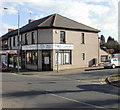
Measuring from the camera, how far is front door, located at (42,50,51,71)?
26797 mm

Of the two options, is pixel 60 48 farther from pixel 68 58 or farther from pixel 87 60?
pixel 87 60

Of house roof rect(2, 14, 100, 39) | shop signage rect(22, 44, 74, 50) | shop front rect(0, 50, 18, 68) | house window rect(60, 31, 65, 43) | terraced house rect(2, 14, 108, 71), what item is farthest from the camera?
shop front rect(0, 50, 18, 68)

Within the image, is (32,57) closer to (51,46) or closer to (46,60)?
(46,60)

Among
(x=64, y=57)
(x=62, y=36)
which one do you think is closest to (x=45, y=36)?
(x=62, y=36)

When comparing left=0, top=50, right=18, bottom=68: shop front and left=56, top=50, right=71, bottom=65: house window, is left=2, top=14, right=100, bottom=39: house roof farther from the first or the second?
left=0, top=50, right=18, bottom=68: shop front

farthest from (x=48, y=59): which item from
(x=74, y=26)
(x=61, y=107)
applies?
(x=61, y=107)

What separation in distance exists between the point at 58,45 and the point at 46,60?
2797 millimetres

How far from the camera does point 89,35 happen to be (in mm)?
31219

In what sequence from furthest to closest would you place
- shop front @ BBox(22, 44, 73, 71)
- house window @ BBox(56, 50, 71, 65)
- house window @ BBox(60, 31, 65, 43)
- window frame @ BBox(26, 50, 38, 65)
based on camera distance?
1. window frame @ BBox(26, 50, 38, 65)
2. house window @ BBox(60, 31, 65, 43)
3. house window @ BBox(56, 50, 71, 65)
4. shop front @ BBox(22, 44, 73, 71)

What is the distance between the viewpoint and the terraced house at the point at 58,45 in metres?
26.7

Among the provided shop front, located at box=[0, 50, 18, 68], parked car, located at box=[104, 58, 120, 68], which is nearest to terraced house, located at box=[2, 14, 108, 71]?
shop front, located at box=[0, 50, 18, 68]

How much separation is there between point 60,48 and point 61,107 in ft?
64.9

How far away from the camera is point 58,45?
2677cm

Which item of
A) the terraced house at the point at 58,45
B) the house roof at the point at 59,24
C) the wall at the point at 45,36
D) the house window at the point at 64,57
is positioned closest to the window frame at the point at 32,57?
the terraced house at the point at 58,45
